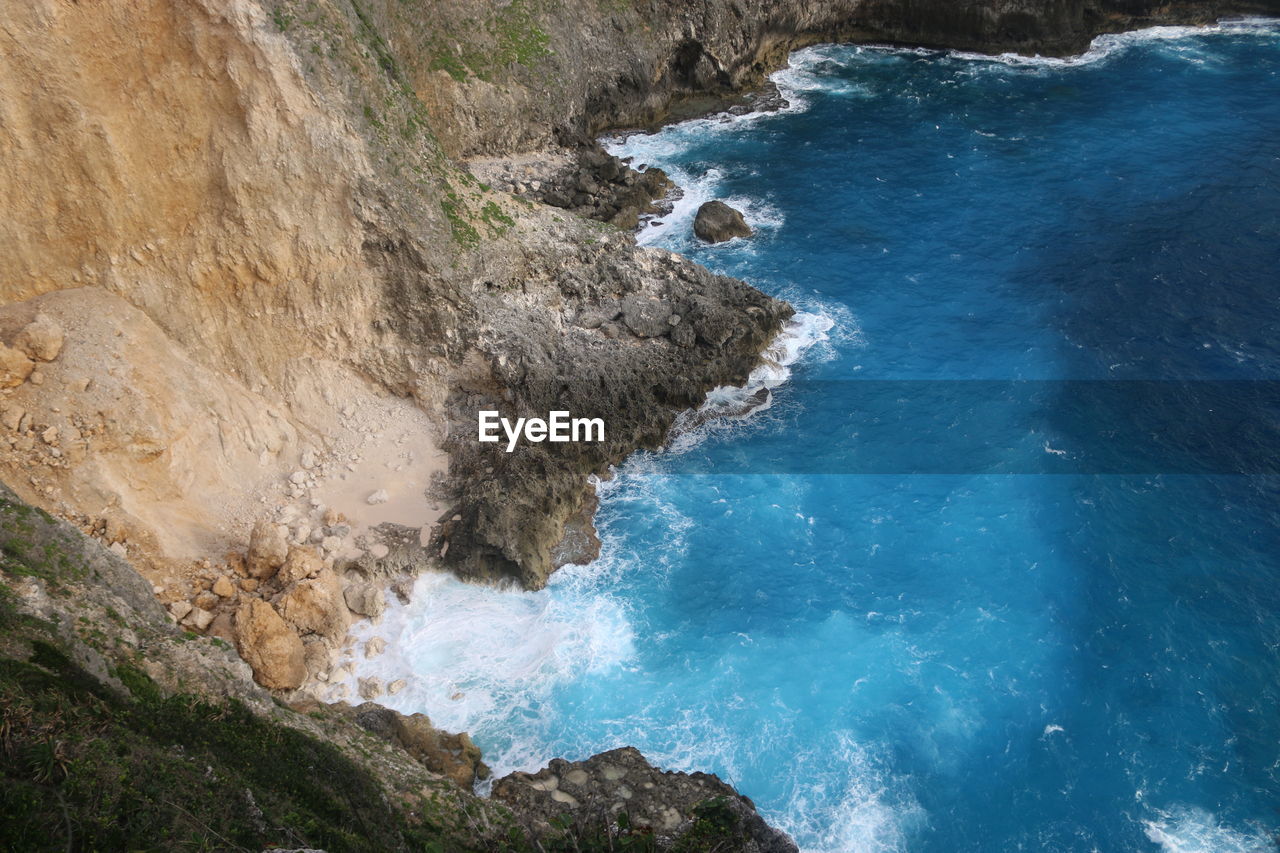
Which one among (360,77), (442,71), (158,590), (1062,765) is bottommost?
(1062,765)

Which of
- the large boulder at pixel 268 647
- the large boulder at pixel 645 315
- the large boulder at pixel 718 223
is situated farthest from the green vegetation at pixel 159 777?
the large boulder at pixel 718 223

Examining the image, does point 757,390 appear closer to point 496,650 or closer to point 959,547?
point 959,547

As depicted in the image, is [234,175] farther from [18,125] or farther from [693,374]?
[693,374]

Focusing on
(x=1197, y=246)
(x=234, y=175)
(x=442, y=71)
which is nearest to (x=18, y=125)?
(x=234, y=175)

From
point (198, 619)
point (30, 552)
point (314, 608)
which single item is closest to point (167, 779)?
point (30, 552)

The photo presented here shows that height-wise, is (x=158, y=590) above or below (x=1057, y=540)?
above

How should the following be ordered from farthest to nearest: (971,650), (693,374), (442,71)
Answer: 1. (442,71)
2. (693,374)
3. (971,650)

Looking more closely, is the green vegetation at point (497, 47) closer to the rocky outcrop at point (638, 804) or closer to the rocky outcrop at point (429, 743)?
the rocky outcrop at point (429, 743)
